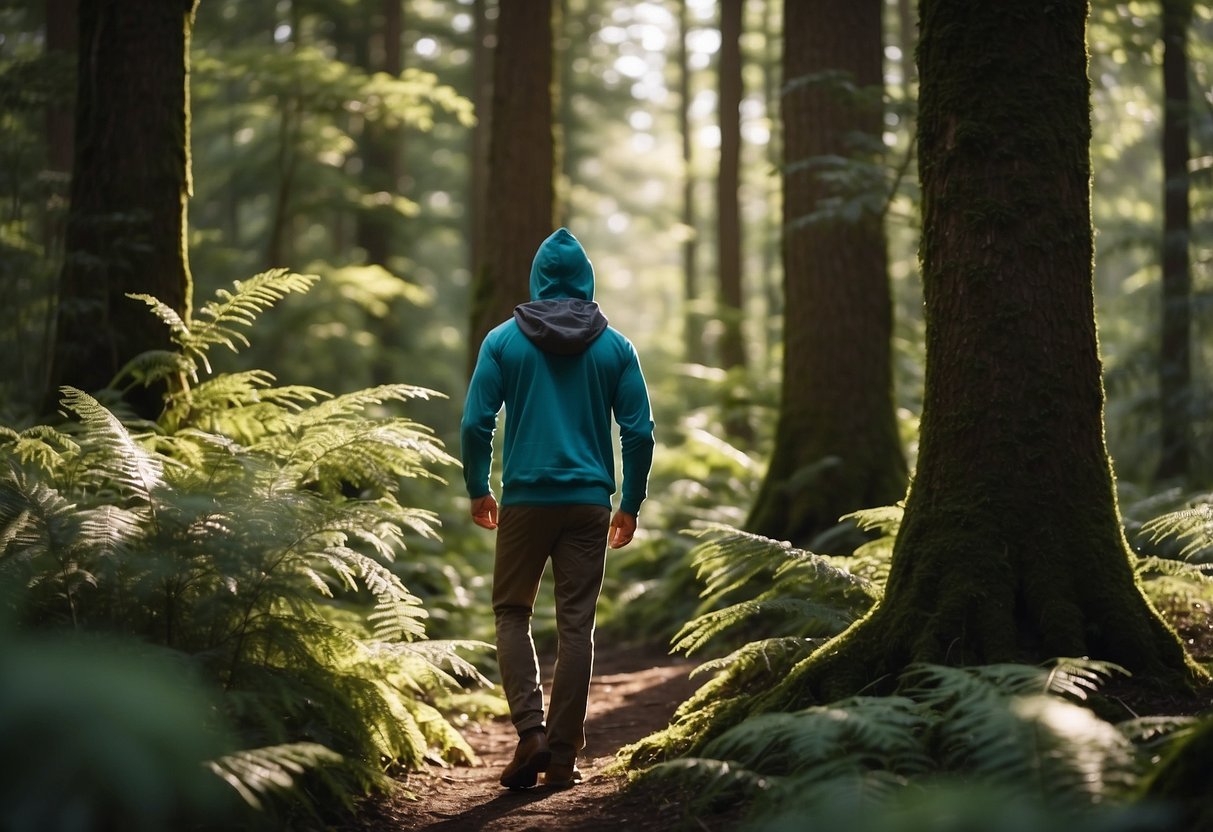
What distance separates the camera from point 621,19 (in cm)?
2881

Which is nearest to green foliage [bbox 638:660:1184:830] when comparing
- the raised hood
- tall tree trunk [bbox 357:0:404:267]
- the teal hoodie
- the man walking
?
the man walking

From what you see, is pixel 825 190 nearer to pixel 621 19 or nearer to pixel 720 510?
pixel 720 510

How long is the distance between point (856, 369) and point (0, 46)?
15.2 metres

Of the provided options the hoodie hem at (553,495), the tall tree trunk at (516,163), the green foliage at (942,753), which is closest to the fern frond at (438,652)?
the hoodie hem at (553,495)

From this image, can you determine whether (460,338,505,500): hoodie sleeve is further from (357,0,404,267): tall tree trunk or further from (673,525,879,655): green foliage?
(357,0,404,267): tall tree trunk

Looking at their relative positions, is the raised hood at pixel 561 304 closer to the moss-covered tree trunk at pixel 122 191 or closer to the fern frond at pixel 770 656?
the fern frond at pixel 770 656

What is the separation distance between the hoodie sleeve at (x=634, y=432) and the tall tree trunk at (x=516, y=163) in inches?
207

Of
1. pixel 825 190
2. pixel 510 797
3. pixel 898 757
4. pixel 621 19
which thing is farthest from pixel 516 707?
pixel 621 19

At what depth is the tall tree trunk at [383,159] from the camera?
1817 centimetres

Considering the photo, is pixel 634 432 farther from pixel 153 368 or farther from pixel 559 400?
pixel 153 368

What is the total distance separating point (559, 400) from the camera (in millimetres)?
5035

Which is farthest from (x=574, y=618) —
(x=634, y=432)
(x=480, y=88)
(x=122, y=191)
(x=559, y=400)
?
(x=480, y=88)

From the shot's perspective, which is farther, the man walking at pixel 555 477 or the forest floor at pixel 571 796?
the man walking at pixel 555 477

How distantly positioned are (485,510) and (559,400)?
655 mm
